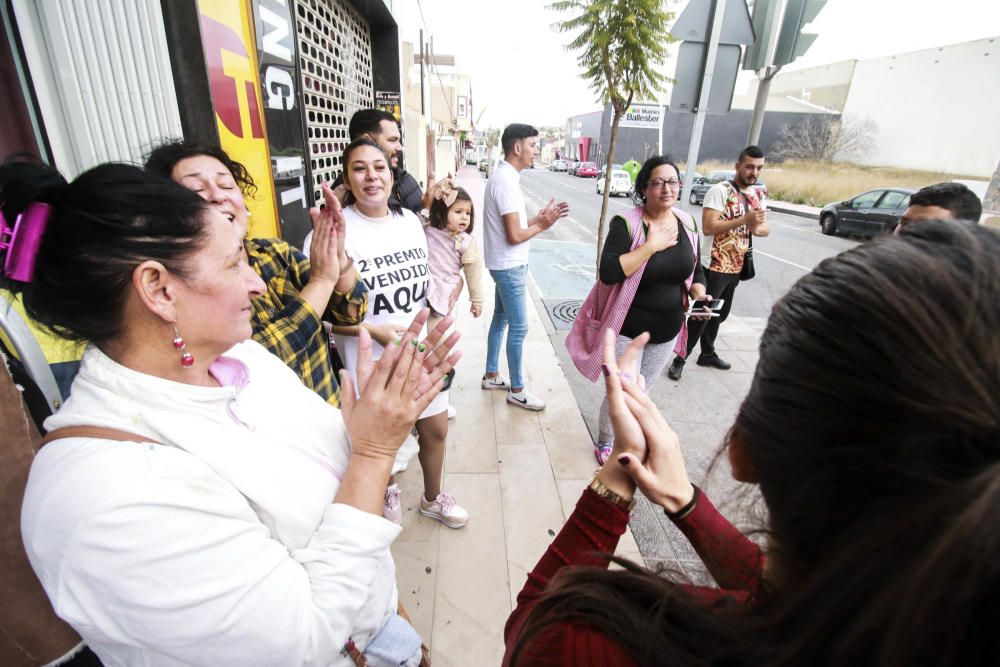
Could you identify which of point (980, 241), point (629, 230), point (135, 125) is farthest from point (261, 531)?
point (629, 230)

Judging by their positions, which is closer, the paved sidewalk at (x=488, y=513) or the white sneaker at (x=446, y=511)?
the paved sidewalk at (x=488, y=513)

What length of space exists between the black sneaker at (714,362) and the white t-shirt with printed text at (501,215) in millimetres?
2244

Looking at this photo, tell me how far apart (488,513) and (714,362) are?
2.97 metres

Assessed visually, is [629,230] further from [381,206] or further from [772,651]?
[772,651]

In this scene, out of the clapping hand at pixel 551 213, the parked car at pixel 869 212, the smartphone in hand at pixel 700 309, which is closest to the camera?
the smartphone in hand at pixel 700 309

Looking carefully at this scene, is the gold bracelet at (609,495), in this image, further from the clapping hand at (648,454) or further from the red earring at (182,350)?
the red earring at (182,350)

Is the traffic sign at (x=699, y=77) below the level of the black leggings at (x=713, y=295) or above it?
above

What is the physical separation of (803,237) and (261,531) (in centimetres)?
1588

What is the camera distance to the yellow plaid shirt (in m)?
1.56

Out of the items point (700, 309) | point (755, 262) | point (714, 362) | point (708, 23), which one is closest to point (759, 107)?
point (708, 23)

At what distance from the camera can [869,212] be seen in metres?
12.4

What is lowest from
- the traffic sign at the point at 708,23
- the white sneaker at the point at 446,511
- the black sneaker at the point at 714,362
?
the white sneaker at the point at 446,511

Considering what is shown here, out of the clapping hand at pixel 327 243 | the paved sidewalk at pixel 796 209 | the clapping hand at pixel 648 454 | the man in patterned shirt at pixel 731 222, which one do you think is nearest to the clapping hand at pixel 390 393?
the clapping hand at pixel 648 454

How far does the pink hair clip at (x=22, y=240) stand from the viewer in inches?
33.2
